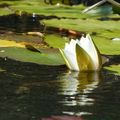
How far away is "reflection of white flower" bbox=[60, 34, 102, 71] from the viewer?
1265 millimetres

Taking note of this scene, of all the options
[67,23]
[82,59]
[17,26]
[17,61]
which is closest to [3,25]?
[17,26]

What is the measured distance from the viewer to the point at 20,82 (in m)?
1.13

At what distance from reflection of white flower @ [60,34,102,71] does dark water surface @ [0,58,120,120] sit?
3 centimetres

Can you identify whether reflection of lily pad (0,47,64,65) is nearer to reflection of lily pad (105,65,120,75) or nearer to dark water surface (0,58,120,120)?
dark water surface (0,58,120,120)

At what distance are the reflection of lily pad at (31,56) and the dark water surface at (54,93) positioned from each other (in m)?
0.02

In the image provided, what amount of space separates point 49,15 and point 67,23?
393 mm

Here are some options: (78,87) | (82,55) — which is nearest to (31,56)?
(82,55)

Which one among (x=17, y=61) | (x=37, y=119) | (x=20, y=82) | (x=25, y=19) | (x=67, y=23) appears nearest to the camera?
(x=37, y=119)

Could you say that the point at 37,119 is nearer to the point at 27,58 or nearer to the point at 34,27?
the point at 27,58

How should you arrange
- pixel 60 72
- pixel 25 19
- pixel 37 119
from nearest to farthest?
1. pixel 37 119
2. pixel 60 72
3. pixel 25 19

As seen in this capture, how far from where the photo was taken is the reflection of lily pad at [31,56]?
1.35 m

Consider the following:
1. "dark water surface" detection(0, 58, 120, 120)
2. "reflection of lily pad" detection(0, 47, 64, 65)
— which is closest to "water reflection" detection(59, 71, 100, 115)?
"dark water surface" detection(0, 58, 120, 120)

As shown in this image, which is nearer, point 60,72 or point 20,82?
point 20,82

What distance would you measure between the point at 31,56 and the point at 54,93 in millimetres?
378
